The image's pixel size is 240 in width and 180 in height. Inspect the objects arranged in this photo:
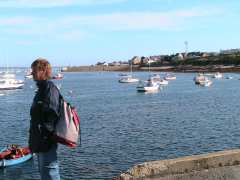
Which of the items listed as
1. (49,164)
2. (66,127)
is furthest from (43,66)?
(49,164)

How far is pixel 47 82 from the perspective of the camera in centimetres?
624

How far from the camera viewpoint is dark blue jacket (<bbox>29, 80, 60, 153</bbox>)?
6148mm

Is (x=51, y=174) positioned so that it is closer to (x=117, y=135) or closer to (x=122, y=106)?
(x=117, y=135)

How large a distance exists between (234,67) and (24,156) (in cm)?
17975

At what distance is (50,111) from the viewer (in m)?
6.14

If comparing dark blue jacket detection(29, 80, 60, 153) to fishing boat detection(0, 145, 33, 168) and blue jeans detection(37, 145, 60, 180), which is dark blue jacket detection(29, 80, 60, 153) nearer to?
blue jeans detection(37, 145, 60, 180)

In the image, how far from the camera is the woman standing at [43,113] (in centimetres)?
615

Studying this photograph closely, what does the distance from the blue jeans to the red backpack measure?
25 cm

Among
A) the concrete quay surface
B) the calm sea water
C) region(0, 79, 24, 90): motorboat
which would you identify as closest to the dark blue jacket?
the concrete quay surface

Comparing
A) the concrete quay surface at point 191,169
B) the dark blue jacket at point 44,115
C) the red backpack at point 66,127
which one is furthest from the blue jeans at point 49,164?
the concrete quay surface at point 191,169

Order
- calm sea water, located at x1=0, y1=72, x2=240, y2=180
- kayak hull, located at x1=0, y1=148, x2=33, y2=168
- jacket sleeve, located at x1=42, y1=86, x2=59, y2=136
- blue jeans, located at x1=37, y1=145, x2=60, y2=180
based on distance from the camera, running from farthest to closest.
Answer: kayak hull, located at x1=0, y1=148, x2=33, y2=168 < calm sea water, located at x1=0, y1=72, x2=240, y2=180 < blue jeans, located at x1=37, y1=145, x2=60, y2=180 < jacket sleeve, located at x1=42, y1=86, x2=59, y2=136

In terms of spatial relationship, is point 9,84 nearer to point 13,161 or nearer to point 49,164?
point 13,161

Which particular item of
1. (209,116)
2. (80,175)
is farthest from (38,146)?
(209,116)

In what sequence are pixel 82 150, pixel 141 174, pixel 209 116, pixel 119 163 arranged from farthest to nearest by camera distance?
pixel 209 116 < pixel 82 150 < pixel 119 163 < pixel 141 174
